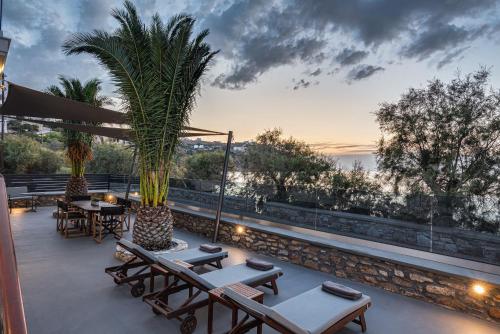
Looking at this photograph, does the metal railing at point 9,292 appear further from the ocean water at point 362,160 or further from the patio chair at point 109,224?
the ocean water at point 362,160

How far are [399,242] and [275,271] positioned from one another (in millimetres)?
2633

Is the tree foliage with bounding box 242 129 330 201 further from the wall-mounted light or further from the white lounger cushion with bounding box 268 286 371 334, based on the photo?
the white lounger cushion with bounding box 268 286 371 334

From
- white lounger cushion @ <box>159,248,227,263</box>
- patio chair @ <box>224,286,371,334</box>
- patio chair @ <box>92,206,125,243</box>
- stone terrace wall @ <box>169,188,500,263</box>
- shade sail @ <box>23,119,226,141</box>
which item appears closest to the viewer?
patio chair @ <box>224,286,371,334</box>

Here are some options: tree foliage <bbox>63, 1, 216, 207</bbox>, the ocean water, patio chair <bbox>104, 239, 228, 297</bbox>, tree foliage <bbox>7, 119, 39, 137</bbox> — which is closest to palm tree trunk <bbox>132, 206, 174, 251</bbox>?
tree foliage <bbox>63, 1, 216, 207</bbox>

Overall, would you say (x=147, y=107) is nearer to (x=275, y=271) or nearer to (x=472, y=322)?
(x=275, y=271)

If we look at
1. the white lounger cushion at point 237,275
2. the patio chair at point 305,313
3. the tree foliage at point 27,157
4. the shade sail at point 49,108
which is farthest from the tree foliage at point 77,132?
the tree foliage at point 27,157

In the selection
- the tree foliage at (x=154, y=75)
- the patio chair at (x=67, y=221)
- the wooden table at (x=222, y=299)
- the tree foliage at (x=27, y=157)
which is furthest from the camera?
the tree foliage at (x=27, y=157)

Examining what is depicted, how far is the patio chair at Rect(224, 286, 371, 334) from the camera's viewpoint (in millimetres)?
2865

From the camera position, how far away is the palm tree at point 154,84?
17.9 ft

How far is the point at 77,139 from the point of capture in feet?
32.8

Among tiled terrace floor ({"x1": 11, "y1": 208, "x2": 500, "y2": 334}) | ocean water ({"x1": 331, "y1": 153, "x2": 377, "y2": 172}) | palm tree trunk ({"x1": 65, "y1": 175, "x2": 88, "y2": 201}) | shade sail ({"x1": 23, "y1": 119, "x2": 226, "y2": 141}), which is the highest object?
ocean water ({"x1": 331, "y1": 153, "x2": 377, "y2": 172})

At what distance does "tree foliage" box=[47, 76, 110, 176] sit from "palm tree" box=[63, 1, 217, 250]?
544 centimetres

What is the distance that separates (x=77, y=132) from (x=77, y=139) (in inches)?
9.6

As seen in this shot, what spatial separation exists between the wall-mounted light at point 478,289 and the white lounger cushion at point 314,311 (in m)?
1.84
